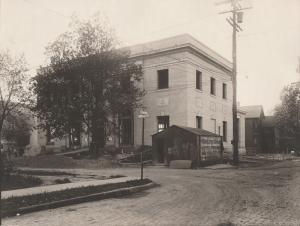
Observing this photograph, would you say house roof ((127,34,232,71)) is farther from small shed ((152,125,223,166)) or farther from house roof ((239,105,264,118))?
house roof ((239,105,264,118))

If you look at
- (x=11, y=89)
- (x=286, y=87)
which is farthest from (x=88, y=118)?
(x=286, y=87)

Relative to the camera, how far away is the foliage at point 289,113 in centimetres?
5662

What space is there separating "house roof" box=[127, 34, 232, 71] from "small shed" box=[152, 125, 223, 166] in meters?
8.35

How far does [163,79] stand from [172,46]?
284cm

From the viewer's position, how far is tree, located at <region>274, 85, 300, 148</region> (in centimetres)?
5662

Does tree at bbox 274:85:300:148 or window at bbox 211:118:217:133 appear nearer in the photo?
window at bbox 211:118:217:133

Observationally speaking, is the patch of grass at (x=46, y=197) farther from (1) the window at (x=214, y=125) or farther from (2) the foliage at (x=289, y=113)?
(2) the foliage at (x=289, y=113)

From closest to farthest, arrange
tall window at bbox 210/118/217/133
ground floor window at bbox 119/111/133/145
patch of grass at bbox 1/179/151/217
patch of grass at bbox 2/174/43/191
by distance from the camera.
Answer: patch of grass at bbox 1/179/151/217
patch of grass at bbox 2/174/43/191
ground floor window at bbox 119/111/133/145
tall window at bbox 210/118/217/133

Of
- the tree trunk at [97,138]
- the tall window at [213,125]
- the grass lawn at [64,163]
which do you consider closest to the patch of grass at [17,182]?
the grass lawn at [64,163]

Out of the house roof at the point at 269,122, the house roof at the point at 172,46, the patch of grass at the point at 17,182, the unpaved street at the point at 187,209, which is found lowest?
the unpaved street at the point at 187,209

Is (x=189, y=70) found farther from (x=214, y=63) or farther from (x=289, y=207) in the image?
(x=289, y=207)

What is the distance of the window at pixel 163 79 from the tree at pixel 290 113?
28265 millimetres

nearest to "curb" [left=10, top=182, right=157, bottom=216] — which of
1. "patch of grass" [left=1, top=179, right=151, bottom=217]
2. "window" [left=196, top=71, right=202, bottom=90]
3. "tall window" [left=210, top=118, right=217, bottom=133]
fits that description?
"patch of grass" [left=1, top=179, right=151, bottom=217]

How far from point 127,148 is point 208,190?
2025 cm
